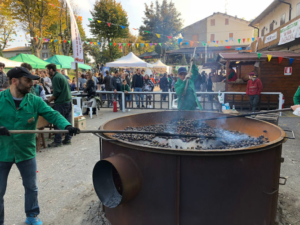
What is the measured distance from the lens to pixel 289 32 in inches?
468

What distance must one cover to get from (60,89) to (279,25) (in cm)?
1841

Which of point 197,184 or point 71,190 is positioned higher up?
point 197,184

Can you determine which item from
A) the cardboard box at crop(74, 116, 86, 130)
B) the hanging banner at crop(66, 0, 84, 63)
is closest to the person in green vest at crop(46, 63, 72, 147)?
the cardboard box at crop(74, 116, 86, 130)

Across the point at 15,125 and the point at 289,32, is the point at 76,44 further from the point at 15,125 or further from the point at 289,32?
the point at 289,32

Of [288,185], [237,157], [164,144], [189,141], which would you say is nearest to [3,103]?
[164,144]

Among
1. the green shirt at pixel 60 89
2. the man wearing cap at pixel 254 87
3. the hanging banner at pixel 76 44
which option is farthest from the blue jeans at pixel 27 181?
the man wearing cap at pixel 254 87

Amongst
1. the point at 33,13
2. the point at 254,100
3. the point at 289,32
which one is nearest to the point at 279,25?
the point at 289,32

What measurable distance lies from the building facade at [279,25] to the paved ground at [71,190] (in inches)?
348

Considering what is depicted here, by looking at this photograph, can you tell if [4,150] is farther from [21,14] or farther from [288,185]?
[21,14]

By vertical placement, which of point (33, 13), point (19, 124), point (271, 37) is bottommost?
point (19, 124)

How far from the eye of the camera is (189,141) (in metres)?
3.23

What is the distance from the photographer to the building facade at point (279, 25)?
12.2m

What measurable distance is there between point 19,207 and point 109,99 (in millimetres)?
8837

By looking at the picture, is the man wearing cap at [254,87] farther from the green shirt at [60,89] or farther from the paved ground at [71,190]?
the green shirt at [60,89]
